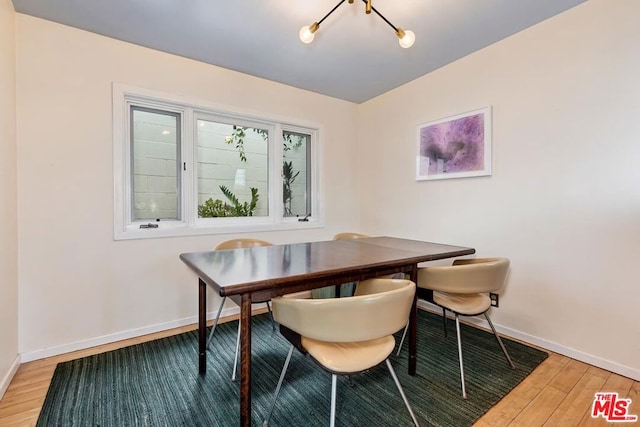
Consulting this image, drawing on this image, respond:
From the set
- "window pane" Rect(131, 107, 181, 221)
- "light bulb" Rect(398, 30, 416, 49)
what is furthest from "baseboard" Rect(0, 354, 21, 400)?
"light bulb" Rect(398, 30, 416, 49)

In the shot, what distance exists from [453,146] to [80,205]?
3153 mm

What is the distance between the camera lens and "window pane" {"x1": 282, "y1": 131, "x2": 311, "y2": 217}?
3.45m

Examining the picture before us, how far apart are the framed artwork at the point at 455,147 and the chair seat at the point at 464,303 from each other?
44.6 inches

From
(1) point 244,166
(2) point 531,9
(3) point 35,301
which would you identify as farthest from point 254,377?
(2) point 531,9

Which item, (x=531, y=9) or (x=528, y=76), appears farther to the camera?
(x=528, y=76)

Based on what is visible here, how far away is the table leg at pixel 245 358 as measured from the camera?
1.22m

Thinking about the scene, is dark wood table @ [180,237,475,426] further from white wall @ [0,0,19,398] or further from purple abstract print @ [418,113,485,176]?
white wall @ [0,0,19,398]

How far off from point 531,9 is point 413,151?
1.42 m

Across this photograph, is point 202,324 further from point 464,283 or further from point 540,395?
point 540,395

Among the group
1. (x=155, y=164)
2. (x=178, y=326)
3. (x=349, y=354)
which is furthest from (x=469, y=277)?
A: (x=155, y=164)

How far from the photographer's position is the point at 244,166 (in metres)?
3.17

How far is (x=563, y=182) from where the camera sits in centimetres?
209

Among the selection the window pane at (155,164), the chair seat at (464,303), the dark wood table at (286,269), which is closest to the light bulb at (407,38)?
the dark wood table at (286,269)

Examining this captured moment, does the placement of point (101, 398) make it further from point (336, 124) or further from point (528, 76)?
point (528, 76)
